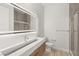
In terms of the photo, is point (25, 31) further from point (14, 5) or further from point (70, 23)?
point (70, 23)

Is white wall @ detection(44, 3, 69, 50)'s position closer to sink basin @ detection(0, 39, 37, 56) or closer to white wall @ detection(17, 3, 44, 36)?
white wall @ detection(17, 3, 44, 36)

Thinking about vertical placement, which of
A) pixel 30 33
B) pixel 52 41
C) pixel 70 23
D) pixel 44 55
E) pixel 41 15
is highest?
pixel 41 15

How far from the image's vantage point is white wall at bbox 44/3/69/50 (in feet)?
4.27

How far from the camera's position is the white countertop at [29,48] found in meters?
1.21

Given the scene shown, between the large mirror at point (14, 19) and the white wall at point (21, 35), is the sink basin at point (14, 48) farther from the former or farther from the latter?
the large mirror at point (14, 19)

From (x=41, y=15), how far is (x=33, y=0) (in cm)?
23

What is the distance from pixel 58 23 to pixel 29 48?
51 cm

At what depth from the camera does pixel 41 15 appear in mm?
1351

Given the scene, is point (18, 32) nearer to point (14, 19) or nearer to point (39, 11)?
point (14, 19)

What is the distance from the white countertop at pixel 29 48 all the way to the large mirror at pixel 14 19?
0.65 feet

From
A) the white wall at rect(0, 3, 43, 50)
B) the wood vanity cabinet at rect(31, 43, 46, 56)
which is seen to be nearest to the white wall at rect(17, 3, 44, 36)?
the white wall at rect(0, 3, 43, 50)

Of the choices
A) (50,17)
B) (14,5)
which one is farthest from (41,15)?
(14,5)

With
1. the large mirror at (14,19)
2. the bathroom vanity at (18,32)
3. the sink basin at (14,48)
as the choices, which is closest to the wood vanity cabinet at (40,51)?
the bathroom vanity at (18,32)

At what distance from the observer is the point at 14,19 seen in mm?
1299
